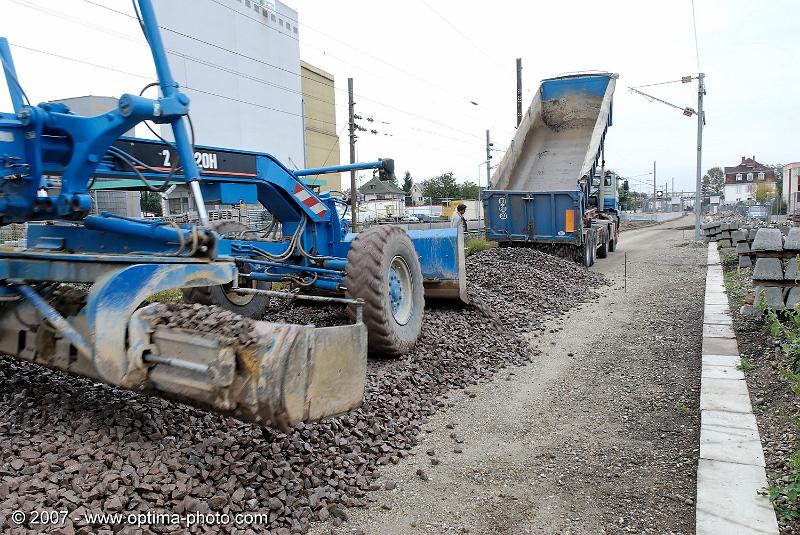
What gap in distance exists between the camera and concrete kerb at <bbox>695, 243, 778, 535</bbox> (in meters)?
3.01

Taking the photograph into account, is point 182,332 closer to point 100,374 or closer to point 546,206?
point 100,374

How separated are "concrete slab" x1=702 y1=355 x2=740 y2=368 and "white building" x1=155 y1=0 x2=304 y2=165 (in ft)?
73.9

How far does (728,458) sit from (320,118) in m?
46.6

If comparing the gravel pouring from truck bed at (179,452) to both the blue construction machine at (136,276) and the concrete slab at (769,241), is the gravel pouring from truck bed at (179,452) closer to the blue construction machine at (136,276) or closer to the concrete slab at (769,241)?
the blue construction machine at (136,276)

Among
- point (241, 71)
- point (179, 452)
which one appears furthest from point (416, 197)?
point (179, 452)

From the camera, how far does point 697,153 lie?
929 inches

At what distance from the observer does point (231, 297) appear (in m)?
6.04

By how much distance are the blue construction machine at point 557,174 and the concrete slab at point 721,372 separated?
7.97 meters

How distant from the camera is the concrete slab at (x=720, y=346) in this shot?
5990 millimetres

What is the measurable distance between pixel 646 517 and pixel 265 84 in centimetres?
3555

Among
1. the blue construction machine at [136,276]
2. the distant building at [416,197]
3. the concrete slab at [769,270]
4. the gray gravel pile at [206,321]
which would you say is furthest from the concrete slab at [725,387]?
the distant building at [416,197]

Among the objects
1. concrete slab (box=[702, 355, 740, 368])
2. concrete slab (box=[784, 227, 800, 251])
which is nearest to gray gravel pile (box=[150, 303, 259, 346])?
concrete slab (box=[702, 355, 740, 368])

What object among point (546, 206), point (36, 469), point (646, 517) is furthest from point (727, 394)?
point (546, 206)

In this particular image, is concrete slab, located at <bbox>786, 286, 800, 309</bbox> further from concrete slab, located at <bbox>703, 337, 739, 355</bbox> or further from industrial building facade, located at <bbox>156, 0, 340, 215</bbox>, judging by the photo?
industrial building facade, located at <bbox>156, 0, 340, 215</bbox>
